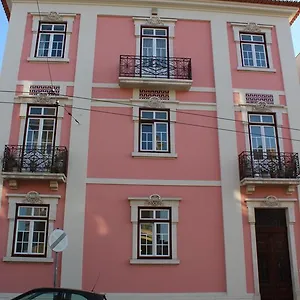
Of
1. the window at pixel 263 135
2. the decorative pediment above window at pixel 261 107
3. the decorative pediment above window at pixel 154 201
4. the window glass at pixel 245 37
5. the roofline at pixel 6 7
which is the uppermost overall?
the roofline at pixel 6 7

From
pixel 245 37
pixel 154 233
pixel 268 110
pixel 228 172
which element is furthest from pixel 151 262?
pixel 245 37

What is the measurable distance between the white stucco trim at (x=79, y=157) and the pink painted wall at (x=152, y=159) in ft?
1.02

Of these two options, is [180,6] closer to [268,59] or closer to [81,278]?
[268,59]

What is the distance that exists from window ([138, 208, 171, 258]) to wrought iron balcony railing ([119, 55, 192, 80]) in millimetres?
4694

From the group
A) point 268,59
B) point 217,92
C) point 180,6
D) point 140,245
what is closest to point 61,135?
point 140,245

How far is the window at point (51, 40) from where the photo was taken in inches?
583

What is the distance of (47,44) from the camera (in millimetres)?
14938

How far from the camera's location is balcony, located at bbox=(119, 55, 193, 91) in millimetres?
14070

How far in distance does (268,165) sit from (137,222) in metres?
4.62

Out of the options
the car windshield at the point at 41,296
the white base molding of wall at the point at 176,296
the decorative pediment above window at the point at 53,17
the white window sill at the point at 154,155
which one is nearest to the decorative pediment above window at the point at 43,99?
the decorative pediment above window at the point at 53,17

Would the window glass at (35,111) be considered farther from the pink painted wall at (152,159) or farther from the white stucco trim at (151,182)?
the white stucco trim at (151,182)

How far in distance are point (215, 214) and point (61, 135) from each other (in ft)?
18.4

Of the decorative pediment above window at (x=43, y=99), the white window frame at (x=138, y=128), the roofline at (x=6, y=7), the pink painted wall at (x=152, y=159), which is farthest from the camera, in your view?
the roofline at (x=6, y=7)

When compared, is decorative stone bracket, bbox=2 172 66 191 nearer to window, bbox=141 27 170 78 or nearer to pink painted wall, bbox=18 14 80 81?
pink painted wall, bbox=18 14 80 81
